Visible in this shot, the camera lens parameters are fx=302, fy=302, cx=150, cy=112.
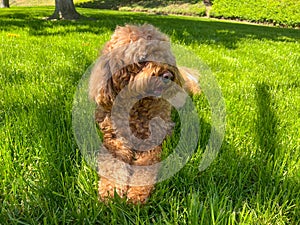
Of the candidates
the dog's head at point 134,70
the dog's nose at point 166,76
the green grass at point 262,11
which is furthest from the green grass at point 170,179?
the green grass at point 262,11

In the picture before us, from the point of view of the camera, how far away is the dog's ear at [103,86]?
7.80 feet

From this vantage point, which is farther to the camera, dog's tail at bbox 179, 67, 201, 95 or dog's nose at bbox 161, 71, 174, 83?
dog's tail at bbox 179, 67, 201, 95

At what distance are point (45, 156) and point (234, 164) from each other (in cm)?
134

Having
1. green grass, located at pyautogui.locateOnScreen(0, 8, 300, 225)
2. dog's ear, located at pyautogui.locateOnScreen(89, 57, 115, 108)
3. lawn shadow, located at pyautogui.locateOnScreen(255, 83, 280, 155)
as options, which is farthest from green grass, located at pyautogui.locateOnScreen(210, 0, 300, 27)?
dog's ear, located at pyautogui.locateOnScreen(89, 57, 115, 108)

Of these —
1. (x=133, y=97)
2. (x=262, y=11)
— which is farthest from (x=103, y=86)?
(x=262, y=11)

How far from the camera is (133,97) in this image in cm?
240

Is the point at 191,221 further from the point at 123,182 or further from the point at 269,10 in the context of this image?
the point at 269,10

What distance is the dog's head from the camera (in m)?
2.33

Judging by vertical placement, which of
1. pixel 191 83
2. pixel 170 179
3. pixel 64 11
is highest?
pixel 64 11

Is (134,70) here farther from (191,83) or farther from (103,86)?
(191,83)

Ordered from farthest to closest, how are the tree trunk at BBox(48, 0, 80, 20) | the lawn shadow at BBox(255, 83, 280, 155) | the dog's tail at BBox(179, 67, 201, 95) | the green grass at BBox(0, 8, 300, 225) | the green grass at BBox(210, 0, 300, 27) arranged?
the green grass at BBox(210, 0, 300, 27), the tree trunk at BBox(48, 0, 80, 20), the dog's tail at BBox(179, 67, 201, 95), the lawn shadow at BBox(255, 83, 280, 155), the green grass at BBox(0, 8, 300, 225)

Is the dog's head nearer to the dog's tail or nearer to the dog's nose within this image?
the dog's nose

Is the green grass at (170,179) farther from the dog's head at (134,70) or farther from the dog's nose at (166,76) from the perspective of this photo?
the dog's nose at (166,76)

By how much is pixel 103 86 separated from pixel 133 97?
0.82 ft
